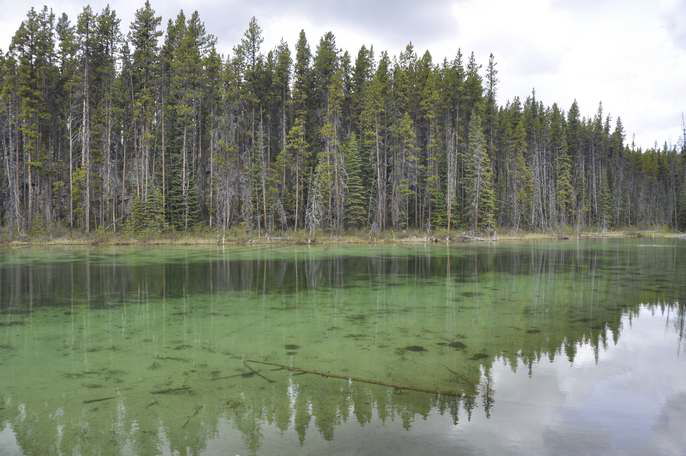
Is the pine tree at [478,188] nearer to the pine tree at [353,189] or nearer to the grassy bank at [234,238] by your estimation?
the grassy bank at [234,238]

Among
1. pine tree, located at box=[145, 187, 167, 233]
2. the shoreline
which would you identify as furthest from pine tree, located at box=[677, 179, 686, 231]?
pine tree, located at box=[145, 187, 167, 233]

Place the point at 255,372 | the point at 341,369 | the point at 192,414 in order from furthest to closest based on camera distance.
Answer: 1. the point at 341,369
2. the point at 255,372
3. the point at 192,414

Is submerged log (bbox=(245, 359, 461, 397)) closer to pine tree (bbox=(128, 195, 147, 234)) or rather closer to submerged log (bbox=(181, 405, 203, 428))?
submerged log (bbox=(181, 405, 203, 428))

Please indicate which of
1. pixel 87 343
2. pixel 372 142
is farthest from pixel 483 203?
pixel 87 343

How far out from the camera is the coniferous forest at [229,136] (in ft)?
125

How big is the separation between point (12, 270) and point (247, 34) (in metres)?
31.8

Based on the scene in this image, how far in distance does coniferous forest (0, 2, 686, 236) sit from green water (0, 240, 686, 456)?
25.5m

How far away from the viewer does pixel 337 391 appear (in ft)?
20.8

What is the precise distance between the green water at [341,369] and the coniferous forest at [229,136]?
25.5 meters

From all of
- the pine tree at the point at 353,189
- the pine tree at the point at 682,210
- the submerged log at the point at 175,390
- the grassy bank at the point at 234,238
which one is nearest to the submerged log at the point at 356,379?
the submerged log at the point at 175,390

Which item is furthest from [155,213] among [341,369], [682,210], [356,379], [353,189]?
[682,210]

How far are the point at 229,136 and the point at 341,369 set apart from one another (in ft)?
122

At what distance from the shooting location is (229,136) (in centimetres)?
4178

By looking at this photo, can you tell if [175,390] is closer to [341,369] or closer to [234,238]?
[341,369]
